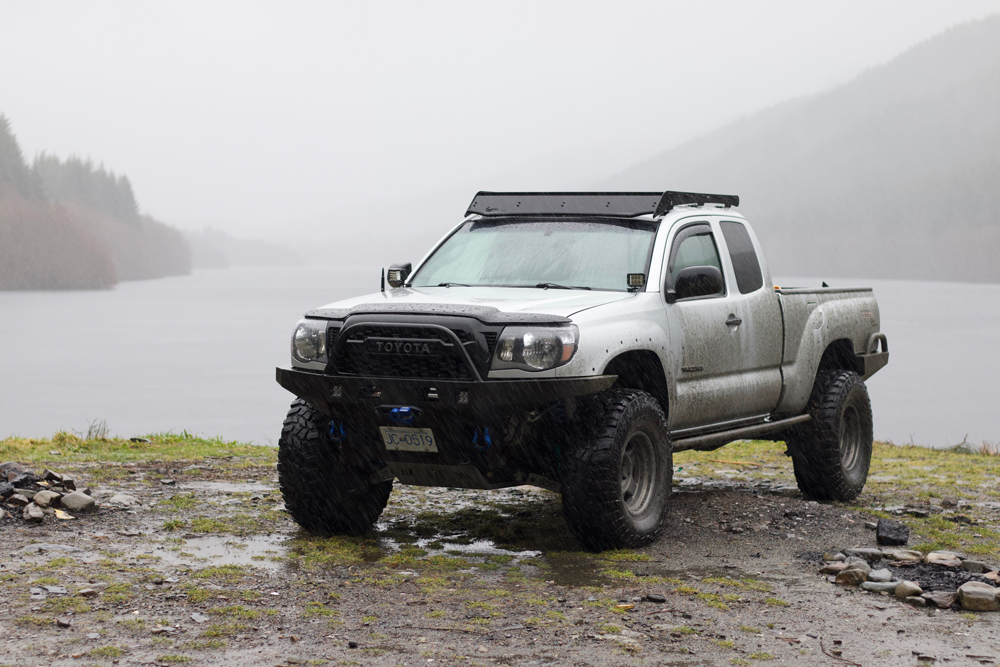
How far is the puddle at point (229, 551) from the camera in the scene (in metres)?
6.74

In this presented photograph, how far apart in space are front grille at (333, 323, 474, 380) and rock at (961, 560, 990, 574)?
10.5 ft

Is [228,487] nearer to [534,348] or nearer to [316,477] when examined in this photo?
[316,477]

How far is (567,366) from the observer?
6.39 meters

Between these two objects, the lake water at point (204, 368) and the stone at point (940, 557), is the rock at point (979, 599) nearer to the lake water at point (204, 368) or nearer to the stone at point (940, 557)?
the stone at point (940, 557)

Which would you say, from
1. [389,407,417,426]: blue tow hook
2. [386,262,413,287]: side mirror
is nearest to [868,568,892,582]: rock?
[389,407,417,426]: blue tow hook

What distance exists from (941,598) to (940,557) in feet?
3.30

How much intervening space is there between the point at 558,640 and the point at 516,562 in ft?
5.65

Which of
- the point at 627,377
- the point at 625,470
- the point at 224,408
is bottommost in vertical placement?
the point at 224,408

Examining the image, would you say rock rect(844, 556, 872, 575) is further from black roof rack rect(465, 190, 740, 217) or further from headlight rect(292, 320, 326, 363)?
headlight rect(292, 320, 326, 363)

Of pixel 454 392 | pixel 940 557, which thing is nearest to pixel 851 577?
pixel 940 557

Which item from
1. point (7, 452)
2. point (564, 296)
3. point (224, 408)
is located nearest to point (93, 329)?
point (224, 408)

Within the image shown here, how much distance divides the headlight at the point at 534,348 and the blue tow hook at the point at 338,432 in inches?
50.6

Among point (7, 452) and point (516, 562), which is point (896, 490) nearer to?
point (516, 562)

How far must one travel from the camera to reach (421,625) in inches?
212
